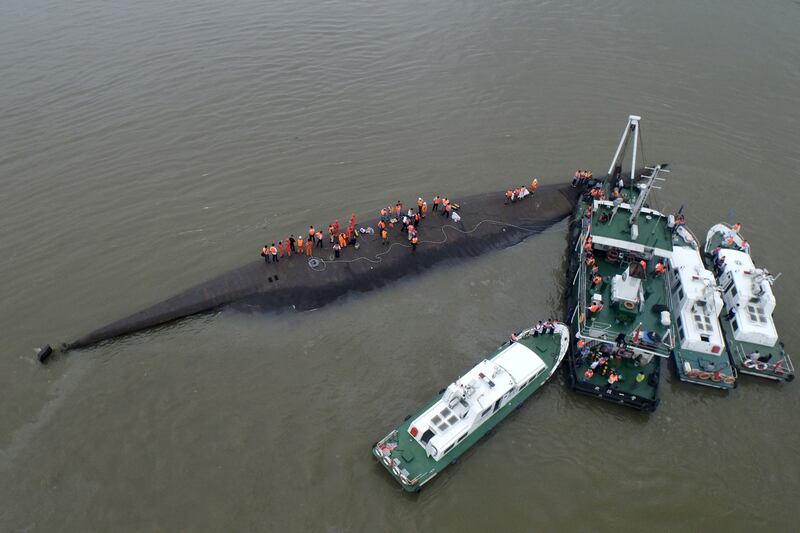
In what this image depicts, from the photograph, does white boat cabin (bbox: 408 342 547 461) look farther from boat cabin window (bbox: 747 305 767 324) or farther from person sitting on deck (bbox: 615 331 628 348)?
boat cabin window (bbox: 747 305 767 324)

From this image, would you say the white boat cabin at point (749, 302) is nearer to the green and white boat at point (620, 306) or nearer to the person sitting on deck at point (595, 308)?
the green and white boat at point (620, 306)

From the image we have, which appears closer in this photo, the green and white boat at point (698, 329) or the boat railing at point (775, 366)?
the green and white boat at point (698, 329)

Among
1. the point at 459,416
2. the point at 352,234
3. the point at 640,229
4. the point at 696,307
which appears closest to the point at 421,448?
the point at 459,416

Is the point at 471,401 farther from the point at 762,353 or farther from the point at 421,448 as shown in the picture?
the point at 762,353

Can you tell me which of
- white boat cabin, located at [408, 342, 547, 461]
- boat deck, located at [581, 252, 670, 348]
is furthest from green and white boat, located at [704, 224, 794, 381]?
white boat cabin, located at [408, 342, 547, 461]

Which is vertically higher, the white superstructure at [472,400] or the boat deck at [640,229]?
the boat deck at [640,229]

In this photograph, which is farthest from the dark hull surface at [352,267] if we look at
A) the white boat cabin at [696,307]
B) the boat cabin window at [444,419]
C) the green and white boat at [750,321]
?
the green and white boat at [750,321]

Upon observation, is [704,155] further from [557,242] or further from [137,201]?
[137,201]
